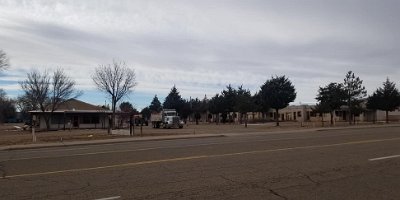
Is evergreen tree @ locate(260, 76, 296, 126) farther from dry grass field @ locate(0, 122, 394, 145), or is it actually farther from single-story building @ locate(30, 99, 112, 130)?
single-story building @ locate(30, 99, 112, 130)

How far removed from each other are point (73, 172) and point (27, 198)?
3.52 meters

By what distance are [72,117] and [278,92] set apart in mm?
32433

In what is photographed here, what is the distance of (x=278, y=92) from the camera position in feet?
243

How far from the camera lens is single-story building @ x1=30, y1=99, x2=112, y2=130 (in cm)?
7394

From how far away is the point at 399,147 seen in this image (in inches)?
727

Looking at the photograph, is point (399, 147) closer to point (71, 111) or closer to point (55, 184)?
point (55, 184)

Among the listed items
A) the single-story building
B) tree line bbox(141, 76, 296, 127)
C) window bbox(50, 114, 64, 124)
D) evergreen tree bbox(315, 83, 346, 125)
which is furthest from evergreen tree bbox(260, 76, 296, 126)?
window bbox(50, 114, 64, 124)

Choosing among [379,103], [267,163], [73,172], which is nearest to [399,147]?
[267,163]

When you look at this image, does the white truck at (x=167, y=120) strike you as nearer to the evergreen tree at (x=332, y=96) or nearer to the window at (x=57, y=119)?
the window at (x=57, y=119)

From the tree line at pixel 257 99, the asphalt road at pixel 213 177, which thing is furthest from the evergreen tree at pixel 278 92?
the asphalt road at pixel 213 177

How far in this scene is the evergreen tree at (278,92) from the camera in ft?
243

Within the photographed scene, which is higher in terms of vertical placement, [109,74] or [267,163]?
[109,74]

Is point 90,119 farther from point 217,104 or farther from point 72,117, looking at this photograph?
point 217,104

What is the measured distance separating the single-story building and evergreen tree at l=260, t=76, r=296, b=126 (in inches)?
977
